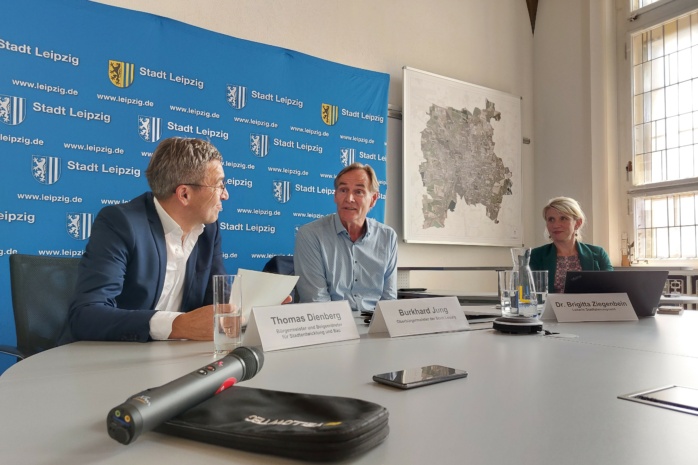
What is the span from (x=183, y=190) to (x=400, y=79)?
308 cm

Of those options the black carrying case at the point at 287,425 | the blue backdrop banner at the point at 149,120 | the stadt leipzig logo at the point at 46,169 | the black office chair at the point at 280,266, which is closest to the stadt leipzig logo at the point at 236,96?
the blue backdrop banner at the point at 149,120

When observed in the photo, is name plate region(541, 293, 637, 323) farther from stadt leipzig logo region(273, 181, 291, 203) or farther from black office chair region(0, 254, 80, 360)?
stadt leipzig logo region(273, 181, 291, 203)

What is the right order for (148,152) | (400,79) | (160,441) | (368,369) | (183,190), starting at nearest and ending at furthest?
(160,441) < (368,369) < (183,190) < (148,152) < (400,79)

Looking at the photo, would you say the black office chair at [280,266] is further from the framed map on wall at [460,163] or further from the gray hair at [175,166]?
the framed map on wall at [460,163]

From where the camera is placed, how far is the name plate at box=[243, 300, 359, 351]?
1.14 metres

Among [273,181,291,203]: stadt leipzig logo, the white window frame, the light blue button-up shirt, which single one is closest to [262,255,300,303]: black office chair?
the light blue button-up shirt

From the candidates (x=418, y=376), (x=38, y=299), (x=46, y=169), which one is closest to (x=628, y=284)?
(x=418, y=376)

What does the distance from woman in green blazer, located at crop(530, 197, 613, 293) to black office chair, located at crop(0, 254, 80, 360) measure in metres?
2.59

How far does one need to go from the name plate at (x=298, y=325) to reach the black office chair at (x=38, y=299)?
0.92 meters

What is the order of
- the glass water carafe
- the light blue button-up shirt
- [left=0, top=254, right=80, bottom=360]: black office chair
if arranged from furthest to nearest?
the light blue button-up shirt → [left=0, top=254, right=80, bottom=360]: black office chair → the glass water carafe

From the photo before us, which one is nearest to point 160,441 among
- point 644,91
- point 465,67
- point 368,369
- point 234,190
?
point 368,369

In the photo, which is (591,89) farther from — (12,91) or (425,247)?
(12,91)

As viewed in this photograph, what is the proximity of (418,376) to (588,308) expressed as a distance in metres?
1.16

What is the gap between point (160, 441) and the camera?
545 millimetres
